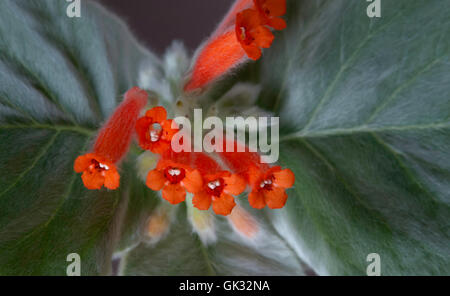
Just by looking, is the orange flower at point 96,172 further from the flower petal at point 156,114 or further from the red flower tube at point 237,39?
the red flower tube at point 237,39

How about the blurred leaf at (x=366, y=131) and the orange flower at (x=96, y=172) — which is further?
the blurred leaf at (x=366, y=131)

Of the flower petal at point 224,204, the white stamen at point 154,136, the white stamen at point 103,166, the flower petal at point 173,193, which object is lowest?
the flower petal at point 224,204

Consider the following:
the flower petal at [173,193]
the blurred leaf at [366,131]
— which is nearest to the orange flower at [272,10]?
the blurred leaf at [366,131]

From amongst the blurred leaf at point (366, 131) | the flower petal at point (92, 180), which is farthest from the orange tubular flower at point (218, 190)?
the blurred leaf at point (366, 131)

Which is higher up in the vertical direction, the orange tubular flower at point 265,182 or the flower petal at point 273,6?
the flower petal at point 273,6

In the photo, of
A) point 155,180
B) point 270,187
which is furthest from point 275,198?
point 155,180

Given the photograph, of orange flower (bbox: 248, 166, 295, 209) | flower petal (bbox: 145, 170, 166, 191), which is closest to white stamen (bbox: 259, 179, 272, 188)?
orange flower (bbox: 248, 166, 295, 209)

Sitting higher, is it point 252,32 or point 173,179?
point 252,32

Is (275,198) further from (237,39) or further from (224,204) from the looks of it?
(237,39)

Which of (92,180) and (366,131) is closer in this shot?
(92,180)
